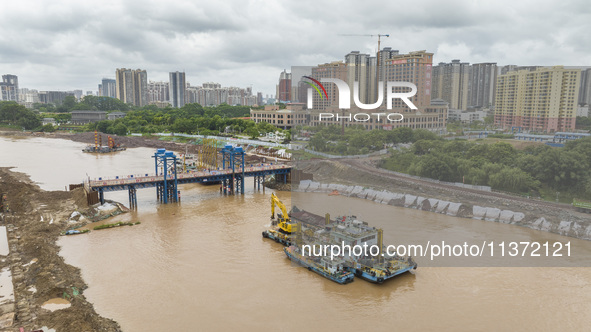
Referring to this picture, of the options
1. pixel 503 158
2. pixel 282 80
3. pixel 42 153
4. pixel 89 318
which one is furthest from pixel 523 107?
pixel 282 80

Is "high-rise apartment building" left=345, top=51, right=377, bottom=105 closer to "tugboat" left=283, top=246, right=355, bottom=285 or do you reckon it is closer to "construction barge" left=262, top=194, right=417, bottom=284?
"construction barge" left=262, top=194, right=417, bottom=284

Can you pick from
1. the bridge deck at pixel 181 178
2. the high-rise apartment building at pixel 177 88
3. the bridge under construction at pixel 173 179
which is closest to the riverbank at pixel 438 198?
the bridge deck at pixel 181 178

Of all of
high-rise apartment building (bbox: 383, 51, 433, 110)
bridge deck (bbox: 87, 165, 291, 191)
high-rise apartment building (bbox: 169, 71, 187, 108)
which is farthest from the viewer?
high-rise apartment building (bbox: 169, 71, 187, 108)

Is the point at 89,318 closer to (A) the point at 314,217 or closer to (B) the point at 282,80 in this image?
(A) the point at 314,217

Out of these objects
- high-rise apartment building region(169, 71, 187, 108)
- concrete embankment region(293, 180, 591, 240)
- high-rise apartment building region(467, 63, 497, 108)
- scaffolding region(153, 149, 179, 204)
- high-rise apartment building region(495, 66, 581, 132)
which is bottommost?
concrete embankment region(293, 180, 591, 240)

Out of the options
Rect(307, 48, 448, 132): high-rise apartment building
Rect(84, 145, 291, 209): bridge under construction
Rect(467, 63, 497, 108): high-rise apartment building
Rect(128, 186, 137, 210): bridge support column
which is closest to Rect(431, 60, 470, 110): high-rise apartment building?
Rect(467, 63, 497, 108): high-rise apartment building

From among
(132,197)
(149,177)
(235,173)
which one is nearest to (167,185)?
(149,177)

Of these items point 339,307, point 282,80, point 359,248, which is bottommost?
point 339,307

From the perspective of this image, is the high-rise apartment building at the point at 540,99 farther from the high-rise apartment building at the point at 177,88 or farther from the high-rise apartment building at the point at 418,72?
the high-rise apartment building at the point at 177,88
